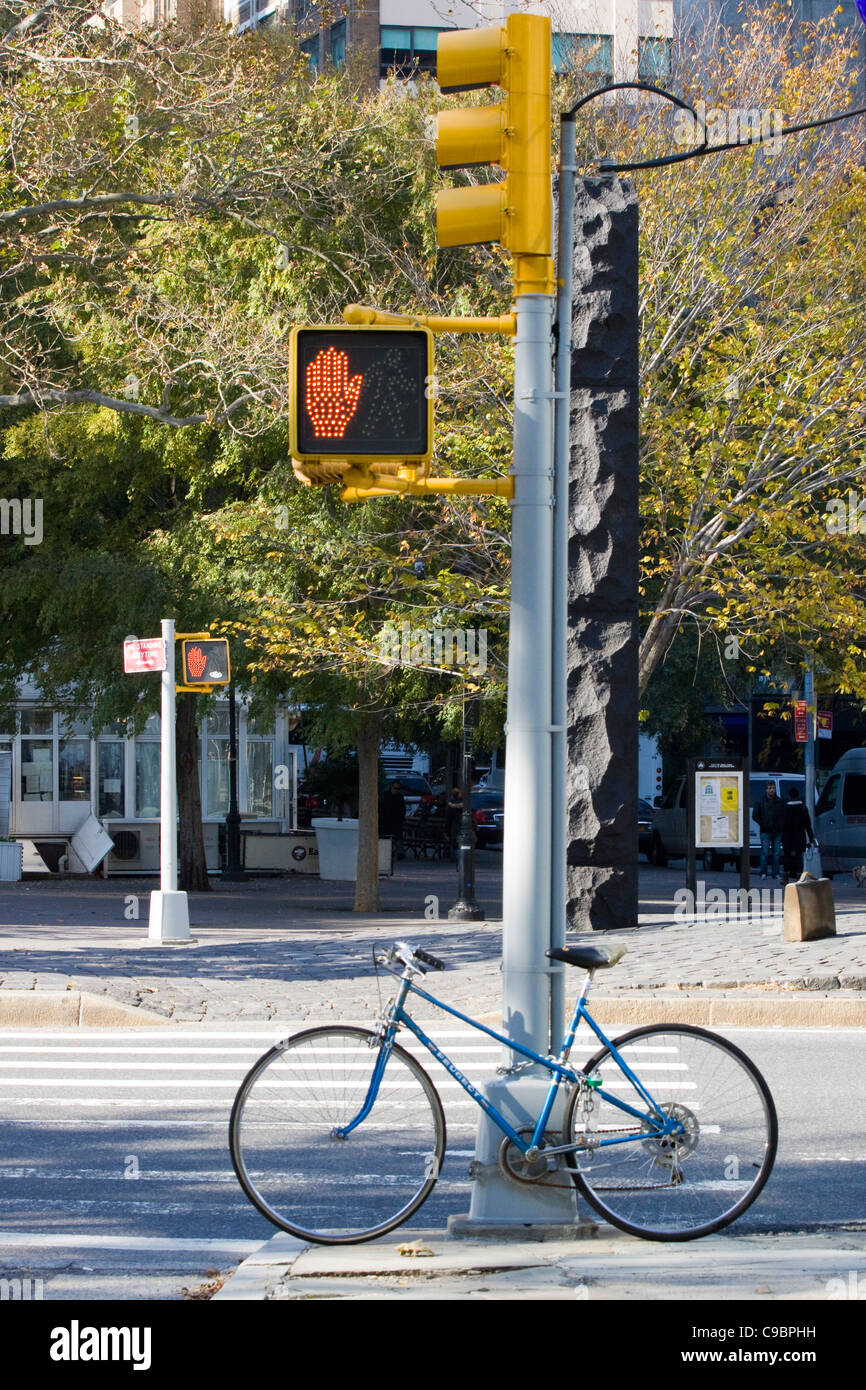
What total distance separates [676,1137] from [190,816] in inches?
800

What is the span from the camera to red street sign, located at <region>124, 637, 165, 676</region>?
52.2 ft

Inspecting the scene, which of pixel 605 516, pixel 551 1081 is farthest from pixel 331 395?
pixel 605 516

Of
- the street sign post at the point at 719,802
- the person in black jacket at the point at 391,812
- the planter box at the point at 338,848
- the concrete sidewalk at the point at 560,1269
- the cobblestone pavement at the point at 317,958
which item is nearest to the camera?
the concrete sidewalk at the point at 560,1269

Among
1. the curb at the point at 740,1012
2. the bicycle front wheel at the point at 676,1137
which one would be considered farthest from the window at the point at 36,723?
the bicycle front wheel at the point at 676,1137

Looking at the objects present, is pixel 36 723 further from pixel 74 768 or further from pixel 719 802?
Result: pixel 719 802

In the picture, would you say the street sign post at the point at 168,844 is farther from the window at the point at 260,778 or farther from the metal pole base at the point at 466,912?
the window at the point at 260,778

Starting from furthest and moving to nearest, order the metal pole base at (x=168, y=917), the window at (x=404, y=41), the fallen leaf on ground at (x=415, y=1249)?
the window at (x=404, y=41) → the metal pole base at (x=168, y=917) → the fallen leaf on ground at (x=415, y=1249)

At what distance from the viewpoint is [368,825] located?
851 inches

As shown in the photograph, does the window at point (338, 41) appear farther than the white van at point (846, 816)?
Yes

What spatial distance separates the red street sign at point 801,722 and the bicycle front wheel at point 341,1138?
87.3 ft

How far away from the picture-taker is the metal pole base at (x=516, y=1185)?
17.1 ft

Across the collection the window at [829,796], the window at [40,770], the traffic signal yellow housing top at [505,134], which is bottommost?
the window at [829,796]

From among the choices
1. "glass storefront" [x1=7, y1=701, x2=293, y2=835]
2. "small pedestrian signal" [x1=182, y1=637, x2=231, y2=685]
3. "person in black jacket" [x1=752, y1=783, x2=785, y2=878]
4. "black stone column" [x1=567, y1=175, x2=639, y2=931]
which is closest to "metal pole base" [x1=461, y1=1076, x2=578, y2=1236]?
"black stone column" [x1=567, y1=175, x2=639, y2=931]
